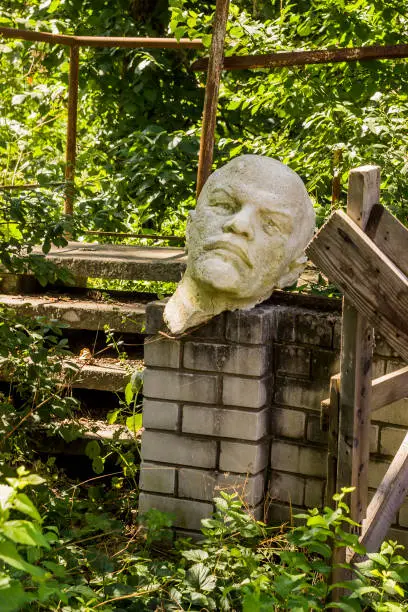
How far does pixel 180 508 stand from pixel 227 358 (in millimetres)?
685

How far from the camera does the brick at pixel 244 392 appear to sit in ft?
12.4

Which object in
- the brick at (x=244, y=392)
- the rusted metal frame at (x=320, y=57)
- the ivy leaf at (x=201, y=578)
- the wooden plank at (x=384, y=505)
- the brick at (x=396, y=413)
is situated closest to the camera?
the wooden plank at (x=384, y=505)

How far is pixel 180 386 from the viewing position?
3.90m

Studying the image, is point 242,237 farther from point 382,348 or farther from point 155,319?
point 382,348

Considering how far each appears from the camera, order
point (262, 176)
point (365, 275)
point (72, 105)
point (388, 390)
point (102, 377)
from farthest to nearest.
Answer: point (72, 105), point (102, 377), point (262, 176), point (388, 390), point (365, 275)

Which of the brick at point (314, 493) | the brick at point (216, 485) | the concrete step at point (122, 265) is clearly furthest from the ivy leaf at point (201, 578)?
the concrete step at point (122, 265)

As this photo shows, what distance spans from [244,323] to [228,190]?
0.55 m

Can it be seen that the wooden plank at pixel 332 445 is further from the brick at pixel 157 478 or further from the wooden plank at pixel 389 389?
the brick at pixel 157 478

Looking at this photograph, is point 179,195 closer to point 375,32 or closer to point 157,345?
point 375,32

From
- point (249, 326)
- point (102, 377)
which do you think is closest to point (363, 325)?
point (249, 326)

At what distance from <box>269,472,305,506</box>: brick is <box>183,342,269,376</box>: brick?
49cm

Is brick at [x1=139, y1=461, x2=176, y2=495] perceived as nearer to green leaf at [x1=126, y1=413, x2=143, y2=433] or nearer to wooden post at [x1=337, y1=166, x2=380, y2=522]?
green leaf at [x1=126, y1=413, x2=143, y2=433]

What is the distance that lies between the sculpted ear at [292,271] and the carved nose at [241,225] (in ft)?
0.97

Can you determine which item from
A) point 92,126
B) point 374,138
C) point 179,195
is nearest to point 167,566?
point 374,138
